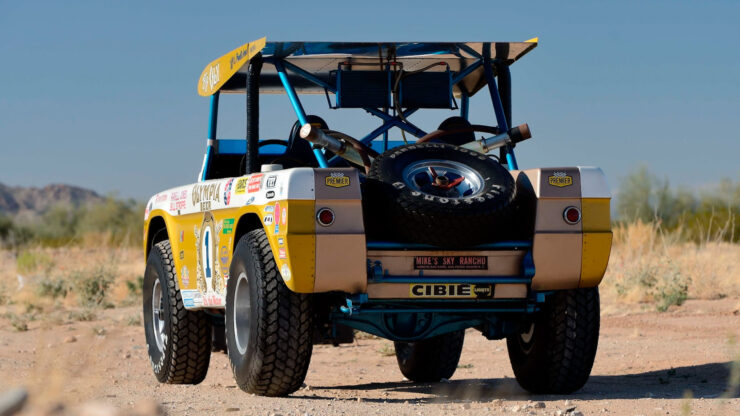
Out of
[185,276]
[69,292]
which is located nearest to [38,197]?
[69,292]

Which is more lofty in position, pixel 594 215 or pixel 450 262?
pixel 594 215

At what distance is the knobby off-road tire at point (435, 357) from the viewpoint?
10016mm

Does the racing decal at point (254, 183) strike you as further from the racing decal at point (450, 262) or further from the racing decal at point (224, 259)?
the racing decal at point (450, 262)

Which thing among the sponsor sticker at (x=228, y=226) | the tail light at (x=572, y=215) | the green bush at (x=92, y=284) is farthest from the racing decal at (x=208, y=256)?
the green bush at (x=92, y=284)

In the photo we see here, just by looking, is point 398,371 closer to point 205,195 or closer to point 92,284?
point 205,195

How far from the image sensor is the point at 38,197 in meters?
142

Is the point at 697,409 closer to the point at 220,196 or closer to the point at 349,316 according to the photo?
the point at 349,316

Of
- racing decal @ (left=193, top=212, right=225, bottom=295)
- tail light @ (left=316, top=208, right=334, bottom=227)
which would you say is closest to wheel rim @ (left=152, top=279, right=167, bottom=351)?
racing decal @ (left=193, top=212, right=225, bottom=295)

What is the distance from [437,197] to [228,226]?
66.3 inches

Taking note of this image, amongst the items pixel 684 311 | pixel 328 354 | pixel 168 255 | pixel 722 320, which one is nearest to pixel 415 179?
pixel 168 255

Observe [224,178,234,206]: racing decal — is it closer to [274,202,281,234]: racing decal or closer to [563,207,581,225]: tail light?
[274,202,281,234]: racing decal

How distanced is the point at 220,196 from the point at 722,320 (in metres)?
8.30

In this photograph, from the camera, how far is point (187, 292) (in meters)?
8.78

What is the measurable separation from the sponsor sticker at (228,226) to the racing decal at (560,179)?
2.12 meters
